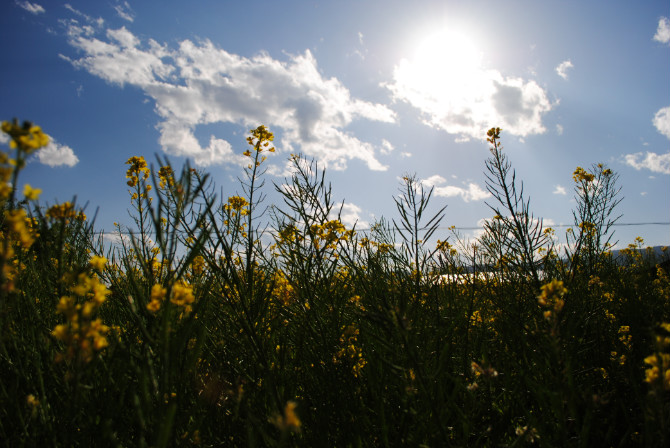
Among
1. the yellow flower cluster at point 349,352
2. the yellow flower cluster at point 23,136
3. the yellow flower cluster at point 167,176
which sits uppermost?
the yellow flower cluster at point 167,176

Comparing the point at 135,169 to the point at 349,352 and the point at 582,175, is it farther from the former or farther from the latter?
the point at 582,175

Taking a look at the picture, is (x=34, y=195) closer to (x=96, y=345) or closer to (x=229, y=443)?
(x=96, y=345)

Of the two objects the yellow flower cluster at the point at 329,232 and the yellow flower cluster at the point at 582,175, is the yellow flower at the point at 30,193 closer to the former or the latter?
the yellow flower cluster at the point at 329,232

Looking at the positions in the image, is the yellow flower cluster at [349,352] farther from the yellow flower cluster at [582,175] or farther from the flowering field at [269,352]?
the yellow flower cluster at [582,175]

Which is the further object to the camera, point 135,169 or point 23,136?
point 135,169

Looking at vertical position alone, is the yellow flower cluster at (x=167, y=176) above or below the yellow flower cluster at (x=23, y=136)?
above

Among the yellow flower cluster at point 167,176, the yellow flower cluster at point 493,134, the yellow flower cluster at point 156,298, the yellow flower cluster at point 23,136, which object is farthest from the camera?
the yellow flower cluster at point 493,134

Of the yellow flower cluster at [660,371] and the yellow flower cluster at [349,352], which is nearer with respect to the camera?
the yellow flower cluster at [660,371]

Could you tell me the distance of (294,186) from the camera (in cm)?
198

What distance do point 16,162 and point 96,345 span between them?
372mm

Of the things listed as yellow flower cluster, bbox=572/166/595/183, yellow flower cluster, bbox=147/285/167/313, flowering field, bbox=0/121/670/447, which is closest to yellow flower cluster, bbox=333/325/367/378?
flowering field, bbox=0/121/670/447

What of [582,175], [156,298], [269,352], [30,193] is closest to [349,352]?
[269,352]

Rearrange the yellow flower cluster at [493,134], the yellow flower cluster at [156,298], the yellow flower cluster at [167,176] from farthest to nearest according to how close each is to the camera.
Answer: the yellow flower cluster at [493,134], the yellow flower cluster at [167,176], the yellow flower cluster at [156,298]

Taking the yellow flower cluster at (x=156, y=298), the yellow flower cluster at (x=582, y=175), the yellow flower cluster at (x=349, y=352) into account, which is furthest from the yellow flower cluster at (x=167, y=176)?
the yellow flower cluster at (x=582, y=175)
